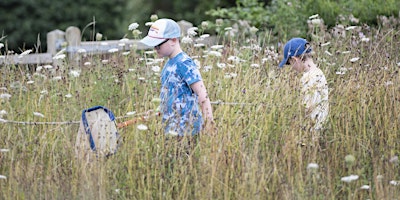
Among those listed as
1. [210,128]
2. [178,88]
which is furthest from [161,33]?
[210,128]

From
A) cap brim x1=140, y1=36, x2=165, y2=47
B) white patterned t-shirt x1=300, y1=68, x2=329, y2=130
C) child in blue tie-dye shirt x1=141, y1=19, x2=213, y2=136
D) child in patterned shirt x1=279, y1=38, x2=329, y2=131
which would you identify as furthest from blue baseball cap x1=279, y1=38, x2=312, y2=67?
cap brim x1=140, y1=36, x2=165, y2=47

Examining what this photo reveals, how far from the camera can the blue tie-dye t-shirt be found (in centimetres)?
502

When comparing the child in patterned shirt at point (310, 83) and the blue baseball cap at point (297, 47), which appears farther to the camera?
the blue baseball cap at point (297, 47)

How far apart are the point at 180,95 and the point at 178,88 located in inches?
2.0

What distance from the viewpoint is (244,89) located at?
→ 5.71 m

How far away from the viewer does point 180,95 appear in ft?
16.8

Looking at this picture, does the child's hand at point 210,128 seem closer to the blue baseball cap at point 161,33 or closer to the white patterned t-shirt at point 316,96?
the blue baseball cap at point 161,33

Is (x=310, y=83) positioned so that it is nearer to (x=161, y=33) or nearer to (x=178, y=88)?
(x=178, y=88)

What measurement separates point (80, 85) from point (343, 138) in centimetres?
218

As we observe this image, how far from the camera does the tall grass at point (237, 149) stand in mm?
4652

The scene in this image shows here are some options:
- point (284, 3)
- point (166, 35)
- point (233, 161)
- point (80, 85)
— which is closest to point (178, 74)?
Result: point (166, 35)

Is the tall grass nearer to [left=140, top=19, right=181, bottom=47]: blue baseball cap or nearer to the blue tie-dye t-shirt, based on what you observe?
the blue tie-dye t-shirt

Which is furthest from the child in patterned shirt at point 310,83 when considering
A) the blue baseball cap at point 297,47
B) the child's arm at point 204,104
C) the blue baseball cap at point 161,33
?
the blue baseball cap at point 161,33

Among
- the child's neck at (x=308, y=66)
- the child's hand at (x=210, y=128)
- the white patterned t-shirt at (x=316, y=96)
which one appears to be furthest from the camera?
the child's neck at (x=308, y=66)
